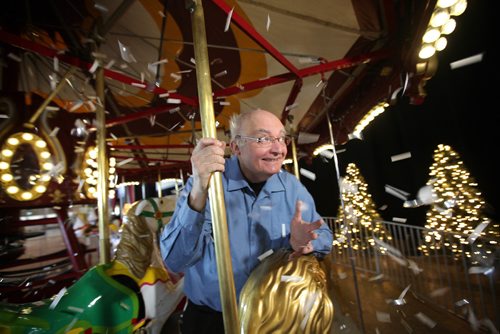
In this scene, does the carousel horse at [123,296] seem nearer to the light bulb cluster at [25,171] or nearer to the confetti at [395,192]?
the light bulb cluster at [25,171]

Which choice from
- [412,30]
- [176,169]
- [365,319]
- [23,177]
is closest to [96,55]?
[23,177]

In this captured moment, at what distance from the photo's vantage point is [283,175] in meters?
1.21

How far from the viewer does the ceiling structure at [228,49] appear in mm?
1761

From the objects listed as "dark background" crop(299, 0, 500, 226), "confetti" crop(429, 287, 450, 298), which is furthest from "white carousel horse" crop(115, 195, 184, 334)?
"dark background" crop(299, 0, 500, 226)

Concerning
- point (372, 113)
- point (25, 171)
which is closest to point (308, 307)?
point (25, 171)

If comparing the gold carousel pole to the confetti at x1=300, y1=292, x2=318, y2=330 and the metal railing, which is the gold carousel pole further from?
the metal railing

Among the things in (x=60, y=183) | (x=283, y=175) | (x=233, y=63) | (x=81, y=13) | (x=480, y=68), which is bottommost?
(x=283, y=175)

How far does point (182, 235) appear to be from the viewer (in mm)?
812

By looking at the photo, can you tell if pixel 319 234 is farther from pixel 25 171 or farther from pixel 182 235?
pixel 25 171

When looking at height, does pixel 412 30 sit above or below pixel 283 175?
above

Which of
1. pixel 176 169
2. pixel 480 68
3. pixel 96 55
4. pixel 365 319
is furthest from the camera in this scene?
pixel 176 169

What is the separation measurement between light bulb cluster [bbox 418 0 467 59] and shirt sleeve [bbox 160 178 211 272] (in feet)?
5.54

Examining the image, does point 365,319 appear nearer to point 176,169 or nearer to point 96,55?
point 96,55

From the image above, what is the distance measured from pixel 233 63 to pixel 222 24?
0.62m
